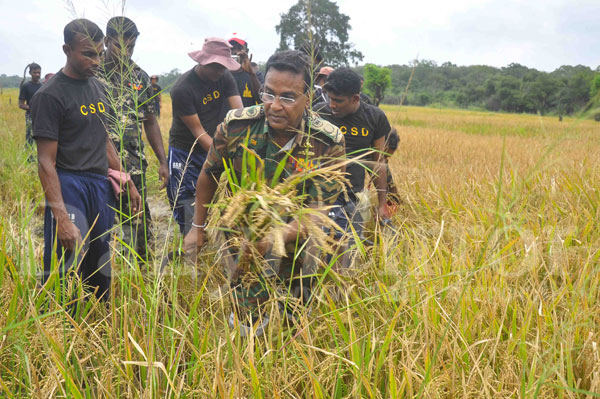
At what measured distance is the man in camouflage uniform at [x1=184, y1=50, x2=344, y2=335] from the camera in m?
1.93

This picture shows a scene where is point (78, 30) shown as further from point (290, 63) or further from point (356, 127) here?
point (356, 127)

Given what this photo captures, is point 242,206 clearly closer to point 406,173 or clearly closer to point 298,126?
point 298,126

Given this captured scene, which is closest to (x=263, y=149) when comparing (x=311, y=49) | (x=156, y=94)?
(x=156, y=94)

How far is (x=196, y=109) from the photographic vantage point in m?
3.48

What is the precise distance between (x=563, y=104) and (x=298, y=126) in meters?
1.08

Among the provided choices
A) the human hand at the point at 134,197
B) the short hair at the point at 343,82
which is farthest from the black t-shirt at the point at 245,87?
the human hand at the point at 134,197

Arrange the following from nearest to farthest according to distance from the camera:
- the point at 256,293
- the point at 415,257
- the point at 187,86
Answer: the point at 256,293 < the point at 415,257 < the point at 187,86

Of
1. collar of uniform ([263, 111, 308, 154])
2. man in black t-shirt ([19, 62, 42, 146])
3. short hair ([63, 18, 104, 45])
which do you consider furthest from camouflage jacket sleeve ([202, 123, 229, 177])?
man in black t-shirt ([19, 62, 42, 146])

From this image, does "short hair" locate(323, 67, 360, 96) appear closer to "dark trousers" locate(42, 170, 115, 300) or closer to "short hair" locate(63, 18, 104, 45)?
"short hair" locate(63, 18, 104, 45)

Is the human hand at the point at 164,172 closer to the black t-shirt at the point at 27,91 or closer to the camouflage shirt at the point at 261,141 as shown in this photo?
the camouflage shirt at the point at 261,141

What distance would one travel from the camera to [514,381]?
153 centimetres

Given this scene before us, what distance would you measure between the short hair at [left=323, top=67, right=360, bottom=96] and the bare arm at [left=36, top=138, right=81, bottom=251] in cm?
182

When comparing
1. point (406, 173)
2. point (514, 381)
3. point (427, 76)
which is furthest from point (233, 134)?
point (427, 76)

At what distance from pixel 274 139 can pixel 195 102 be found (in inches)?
63.8
